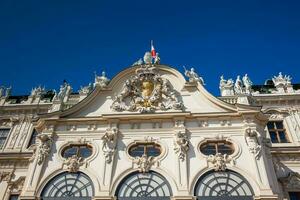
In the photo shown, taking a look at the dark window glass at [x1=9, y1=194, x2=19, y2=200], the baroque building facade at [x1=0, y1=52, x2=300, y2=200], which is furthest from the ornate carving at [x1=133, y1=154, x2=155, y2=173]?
the dark window glass at [x1=9, y1=194, x2=19, y2=200]

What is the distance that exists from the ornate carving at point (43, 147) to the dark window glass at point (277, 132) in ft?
54.4

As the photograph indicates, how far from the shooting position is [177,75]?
27.0 m

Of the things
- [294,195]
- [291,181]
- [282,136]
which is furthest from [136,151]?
[282,136]

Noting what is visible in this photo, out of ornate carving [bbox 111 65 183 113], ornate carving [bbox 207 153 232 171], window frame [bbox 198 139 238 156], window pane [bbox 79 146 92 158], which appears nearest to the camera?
ornate carving [bbox 207 153 232 171]

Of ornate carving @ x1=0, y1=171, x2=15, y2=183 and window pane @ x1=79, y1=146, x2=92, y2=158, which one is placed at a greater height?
window pane @ x1=79, y1=146, x2=92, y2=158

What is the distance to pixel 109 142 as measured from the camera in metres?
23.2

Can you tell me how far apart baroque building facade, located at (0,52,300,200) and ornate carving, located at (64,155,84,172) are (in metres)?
0.06

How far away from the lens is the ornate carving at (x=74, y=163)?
22141 millimetres

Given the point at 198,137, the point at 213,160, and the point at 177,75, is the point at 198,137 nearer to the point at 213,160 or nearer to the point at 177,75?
the point at 213,160

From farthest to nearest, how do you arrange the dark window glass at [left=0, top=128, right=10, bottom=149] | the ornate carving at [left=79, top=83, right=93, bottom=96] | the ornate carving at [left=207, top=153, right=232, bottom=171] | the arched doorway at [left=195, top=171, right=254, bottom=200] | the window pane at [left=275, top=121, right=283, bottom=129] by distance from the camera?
the dark window glass at [left=0, top=128, right=10, bottom=149]
the ornate carving at [left=79, top=83, right=93, bottom=96]
the window pane at [left=275, top=121, right=283, bottom=129]
the ornate carving at [left=207, top=153, right=232, bottom=171]
the arched doorway at [left=195, top=171, right=254, bottom=200]

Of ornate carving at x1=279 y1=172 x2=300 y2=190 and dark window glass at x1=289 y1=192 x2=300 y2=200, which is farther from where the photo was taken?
ornate carving at x1=279 y1=172 x2=300 y2=190

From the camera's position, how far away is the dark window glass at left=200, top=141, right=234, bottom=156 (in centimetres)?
2248

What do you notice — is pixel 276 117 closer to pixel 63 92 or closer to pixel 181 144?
pixel 181 144

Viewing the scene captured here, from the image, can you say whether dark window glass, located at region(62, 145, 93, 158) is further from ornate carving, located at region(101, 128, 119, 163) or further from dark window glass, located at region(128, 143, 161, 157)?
dark window glass, located at region(128, 143, 161, 157)
